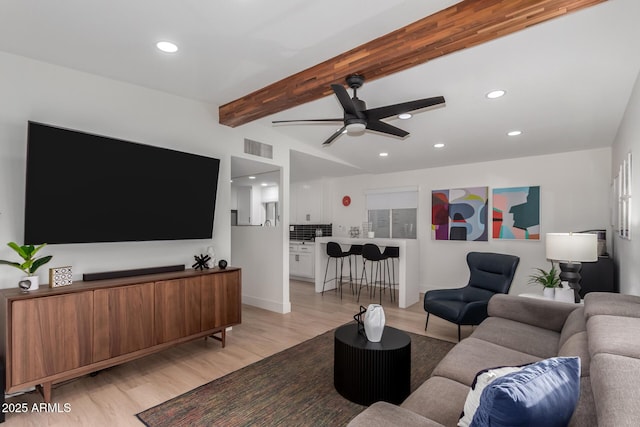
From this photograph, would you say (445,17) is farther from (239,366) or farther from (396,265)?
(396,265)

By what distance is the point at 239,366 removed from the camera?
3020 mm

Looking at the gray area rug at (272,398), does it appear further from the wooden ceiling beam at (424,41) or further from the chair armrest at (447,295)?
the wooden ceiling beam at (424,41)

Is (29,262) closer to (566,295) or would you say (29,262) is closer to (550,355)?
(550,355)

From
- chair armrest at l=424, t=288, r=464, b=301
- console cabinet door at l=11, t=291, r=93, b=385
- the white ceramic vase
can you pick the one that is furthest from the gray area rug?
chair armrest at l=424, t=288, r=464, b=301

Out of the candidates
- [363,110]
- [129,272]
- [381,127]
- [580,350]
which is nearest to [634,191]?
[580,350]

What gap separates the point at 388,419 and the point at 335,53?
2.44 m

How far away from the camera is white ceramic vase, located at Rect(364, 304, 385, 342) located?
8.04 ft

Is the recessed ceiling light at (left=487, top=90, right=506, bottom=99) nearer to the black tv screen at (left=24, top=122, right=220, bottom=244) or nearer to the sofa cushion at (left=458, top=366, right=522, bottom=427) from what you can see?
the sofa cushion at (left=458, top=366, right=522, bottom=427)

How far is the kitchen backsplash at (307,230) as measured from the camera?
24.5 ft

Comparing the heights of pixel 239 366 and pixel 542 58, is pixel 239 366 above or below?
below

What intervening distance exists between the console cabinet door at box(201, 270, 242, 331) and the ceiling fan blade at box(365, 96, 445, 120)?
2.19 m

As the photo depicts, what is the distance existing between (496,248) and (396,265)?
5.84 ft

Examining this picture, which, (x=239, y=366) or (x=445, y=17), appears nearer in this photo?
(x=445, y=17)

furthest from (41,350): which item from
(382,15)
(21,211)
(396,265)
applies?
(396,265)
